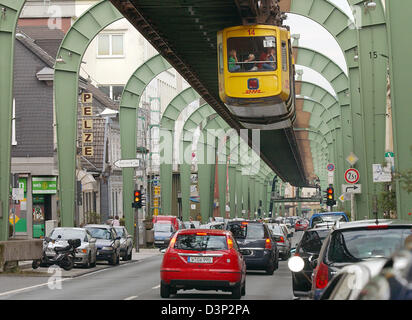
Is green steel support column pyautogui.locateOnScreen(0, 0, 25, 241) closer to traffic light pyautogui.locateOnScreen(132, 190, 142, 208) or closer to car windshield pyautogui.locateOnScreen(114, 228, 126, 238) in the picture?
car windshield pyautogui.locateOnScreen(114, 228, 126, 238)

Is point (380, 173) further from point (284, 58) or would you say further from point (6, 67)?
point (6, 67)

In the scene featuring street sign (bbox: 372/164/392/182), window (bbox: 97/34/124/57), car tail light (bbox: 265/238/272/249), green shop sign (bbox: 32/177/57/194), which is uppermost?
window (bbox: 97/34/124/57)

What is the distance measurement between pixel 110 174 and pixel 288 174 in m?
68.9

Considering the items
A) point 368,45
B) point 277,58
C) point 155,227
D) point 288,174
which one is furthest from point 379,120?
point 288,174

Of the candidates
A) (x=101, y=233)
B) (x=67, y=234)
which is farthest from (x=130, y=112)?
(x=67, y=234)

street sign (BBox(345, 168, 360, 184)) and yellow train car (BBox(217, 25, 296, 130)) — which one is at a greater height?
yellow train car (BBox(217, 25, 296, 130))

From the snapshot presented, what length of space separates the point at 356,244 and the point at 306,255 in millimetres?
8291

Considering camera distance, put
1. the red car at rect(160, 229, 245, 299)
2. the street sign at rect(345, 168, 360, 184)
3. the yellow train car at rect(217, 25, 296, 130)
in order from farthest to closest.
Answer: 1. the street sign at rect(345, 168, 360, 184)
2. the yellow train car at rect(217, 25, 296, 130)
3. the red car at rect(160, 229, 245, 299)

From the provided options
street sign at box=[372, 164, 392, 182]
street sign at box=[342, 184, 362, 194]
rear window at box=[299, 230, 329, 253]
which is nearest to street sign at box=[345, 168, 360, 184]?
street sign at box=[342, 184, 362, 194]

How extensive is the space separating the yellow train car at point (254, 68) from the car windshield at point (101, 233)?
984cm

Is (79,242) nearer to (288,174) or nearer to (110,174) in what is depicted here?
(110,174)

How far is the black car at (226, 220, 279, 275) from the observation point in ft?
93.6

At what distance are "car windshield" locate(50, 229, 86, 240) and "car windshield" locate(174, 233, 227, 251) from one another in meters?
14.5

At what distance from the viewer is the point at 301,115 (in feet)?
290
